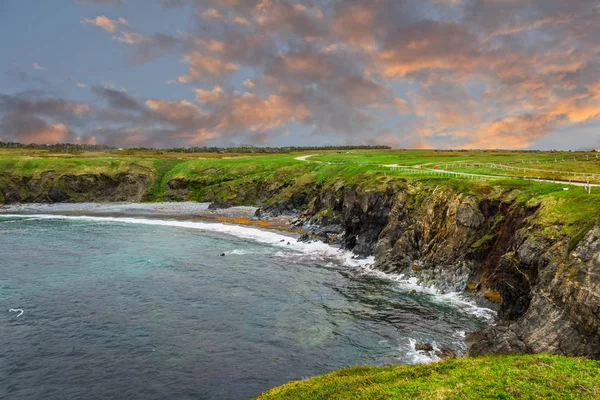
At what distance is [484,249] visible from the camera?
4769 cm

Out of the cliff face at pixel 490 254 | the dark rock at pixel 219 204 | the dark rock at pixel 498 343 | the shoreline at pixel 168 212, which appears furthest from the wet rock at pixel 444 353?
the dark rock at pixel 219 204

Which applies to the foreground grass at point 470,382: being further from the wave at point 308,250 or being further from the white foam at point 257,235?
the white foam at point 257,235

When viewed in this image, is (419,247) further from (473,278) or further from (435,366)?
(435,366)

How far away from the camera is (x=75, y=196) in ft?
478

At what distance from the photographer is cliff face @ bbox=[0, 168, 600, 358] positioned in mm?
26953

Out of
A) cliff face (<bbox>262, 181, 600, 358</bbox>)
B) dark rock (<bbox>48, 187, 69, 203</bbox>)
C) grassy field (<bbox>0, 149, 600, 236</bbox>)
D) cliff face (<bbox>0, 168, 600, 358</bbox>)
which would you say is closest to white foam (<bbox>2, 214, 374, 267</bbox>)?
cliff face (<bbox>0, 168, 600, 358</bbox>)

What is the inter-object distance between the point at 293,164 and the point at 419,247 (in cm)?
9800

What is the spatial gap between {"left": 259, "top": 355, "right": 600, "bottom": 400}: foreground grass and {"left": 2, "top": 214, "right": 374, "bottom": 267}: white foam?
34.6 meters

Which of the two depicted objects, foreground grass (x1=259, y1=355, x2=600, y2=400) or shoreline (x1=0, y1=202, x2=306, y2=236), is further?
shoreline (x1=0, y1=202, x2=306, y2=236)

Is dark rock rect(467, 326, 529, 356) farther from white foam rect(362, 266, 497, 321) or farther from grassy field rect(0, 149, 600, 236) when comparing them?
grassy field rect(0, 149, 600, 236)

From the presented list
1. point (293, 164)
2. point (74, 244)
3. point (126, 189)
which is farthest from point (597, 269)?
point (126, 189)

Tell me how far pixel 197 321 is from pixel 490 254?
33.8 m

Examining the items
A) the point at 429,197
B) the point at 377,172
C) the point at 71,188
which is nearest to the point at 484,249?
the point at 429,197

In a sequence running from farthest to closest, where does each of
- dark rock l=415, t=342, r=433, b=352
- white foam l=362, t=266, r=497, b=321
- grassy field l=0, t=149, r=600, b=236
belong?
grassy field l=0, t=149, r=600, b=236 < white foam l=362, t=266, r=497, b=321 < dark rock l=415, t=342, r=433, b=352
